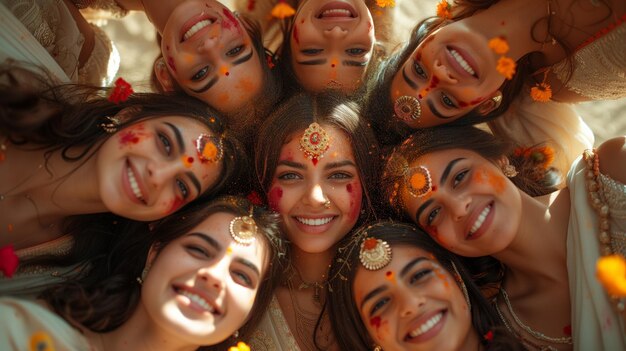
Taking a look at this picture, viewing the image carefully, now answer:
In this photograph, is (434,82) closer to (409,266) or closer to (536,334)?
(409,266)

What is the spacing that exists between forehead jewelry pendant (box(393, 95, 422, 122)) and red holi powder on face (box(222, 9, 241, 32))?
2.79 ft

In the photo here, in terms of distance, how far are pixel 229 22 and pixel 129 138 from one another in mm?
797

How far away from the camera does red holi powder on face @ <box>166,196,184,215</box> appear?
281 centimetres

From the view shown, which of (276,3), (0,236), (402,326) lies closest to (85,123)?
(0,236)

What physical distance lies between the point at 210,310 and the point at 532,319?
1.48 meters

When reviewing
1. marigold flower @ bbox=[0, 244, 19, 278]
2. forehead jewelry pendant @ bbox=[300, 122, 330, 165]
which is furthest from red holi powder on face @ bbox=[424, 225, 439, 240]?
marigold flower @ bbox=[0, 244, 19, 278]

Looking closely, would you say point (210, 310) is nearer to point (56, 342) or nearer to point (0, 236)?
point (56, 342)

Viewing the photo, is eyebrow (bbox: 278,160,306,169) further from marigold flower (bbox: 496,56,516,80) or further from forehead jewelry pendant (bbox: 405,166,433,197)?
marigold flower (bbox: 496,56,516,80)

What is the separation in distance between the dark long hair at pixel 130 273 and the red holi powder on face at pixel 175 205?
0.21ft

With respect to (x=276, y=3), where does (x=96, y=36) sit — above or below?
below

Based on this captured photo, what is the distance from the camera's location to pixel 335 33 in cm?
307

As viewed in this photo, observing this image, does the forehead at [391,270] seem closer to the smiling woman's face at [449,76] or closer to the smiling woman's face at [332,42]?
the smiling woman's face at [449,76]

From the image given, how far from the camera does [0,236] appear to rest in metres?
2.84

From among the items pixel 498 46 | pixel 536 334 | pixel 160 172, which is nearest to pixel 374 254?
pixel 536 334
